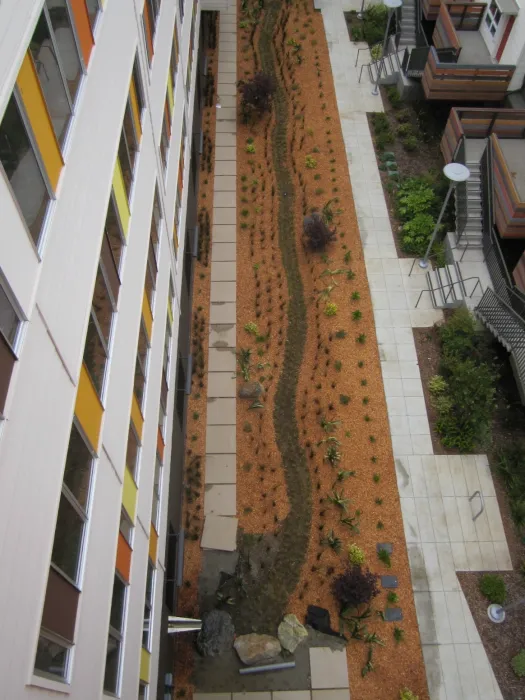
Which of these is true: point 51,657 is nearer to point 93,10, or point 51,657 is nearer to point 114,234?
point 114,234

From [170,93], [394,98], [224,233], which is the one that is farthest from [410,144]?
[170,93]

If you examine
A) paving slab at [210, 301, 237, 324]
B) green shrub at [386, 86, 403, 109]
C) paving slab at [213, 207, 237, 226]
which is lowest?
paving slab at [210, 301, 237, 324]

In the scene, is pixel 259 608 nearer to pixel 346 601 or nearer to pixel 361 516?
pixel 346 601

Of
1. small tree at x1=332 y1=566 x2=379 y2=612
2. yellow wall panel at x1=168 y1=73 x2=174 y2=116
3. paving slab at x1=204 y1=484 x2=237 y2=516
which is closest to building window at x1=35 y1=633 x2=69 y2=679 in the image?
small tree at x1=332 y1=566 x2=379 y2=612

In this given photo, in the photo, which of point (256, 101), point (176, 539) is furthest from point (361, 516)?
point (256, 101)

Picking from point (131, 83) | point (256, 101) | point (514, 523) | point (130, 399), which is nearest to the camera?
point (130, 399)

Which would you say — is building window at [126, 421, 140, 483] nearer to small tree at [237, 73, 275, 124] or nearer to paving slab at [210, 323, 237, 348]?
paving slab at [210, 323, 237, 348]

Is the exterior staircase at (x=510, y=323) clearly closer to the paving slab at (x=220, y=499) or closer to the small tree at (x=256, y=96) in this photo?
the paving slab at (x=220, y=499)

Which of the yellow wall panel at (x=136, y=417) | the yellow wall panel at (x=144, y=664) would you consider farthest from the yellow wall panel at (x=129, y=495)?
the yellow wall panel at (x=144, y=664)
